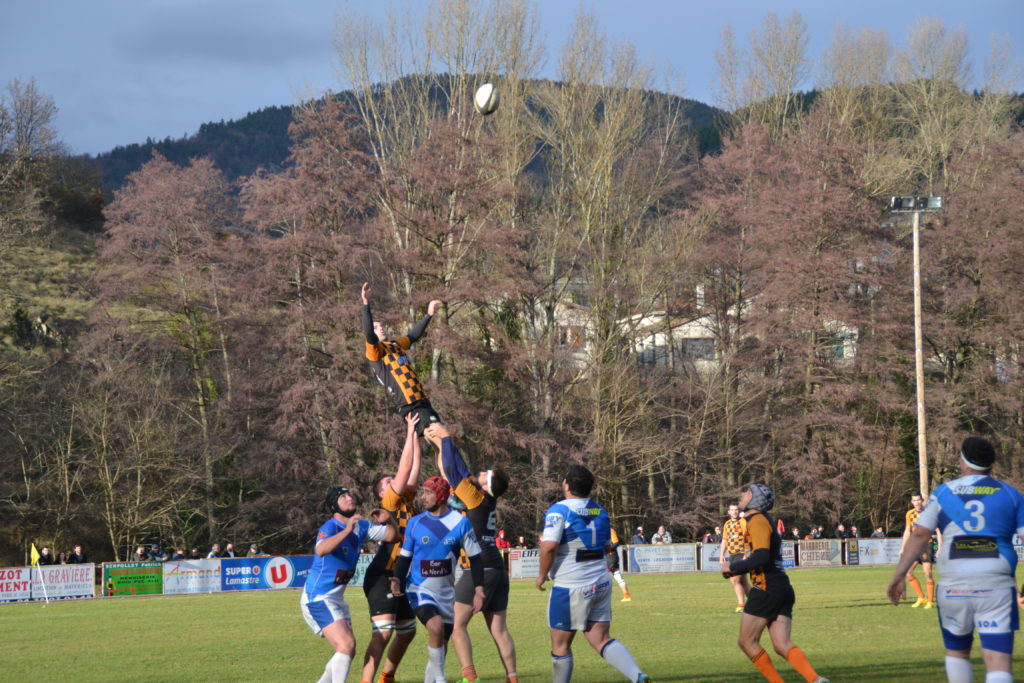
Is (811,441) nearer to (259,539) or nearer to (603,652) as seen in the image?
(259,539)

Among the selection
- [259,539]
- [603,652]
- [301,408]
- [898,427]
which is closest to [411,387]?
[603,652]

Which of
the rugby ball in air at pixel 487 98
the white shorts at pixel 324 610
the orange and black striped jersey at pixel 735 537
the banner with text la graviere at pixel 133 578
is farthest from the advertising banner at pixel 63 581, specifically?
the white shorts at pixel 324 610

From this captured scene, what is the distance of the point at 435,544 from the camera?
31.5ft

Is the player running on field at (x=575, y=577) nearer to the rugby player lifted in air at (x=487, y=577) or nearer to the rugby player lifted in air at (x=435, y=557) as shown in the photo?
the rugby player lifted in air at (x=435, y=557)

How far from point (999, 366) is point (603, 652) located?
42.5 m

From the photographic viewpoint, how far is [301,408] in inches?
1606

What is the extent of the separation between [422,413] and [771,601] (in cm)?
446

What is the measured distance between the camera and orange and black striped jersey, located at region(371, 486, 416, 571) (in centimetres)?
1030

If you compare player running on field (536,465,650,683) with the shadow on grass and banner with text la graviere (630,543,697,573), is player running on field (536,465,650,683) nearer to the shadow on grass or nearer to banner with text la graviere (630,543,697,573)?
the shadow on grass

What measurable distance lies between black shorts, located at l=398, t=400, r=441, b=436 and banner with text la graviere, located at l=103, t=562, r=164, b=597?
68.3ft

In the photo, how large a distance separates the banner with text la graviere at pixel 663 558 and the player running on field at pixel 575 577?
27950 mm

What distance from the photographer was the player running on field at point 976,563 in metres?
7.49

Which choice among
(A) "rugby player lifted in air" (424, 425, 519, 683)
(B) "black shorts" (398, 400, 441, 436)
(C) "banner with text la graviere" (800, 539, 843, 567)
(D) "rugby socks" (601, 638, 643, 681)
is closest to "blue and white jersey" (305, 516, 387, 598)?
(A) "rugby player lifted in air" (424, 425, 519, 683)

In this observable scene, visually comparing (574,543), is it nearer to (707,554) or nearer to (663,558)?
(663,558)
